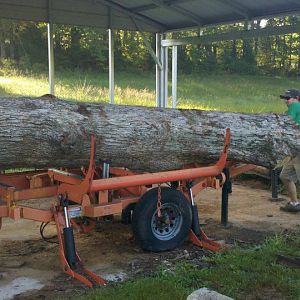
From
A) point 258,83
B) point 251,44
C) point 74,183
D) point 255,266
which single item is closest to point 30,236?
point 74,183

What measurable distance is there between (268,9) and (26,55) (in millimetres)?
11856

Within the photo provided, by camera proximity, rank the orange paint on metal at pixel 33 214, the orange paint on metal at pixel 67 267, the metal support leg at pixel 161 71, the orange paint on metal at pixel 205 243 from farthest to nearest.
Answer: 1. the metal support leg at pixel 161 71
2. the orange paint on metal at pixel 205 243
3. the orange paint on metal at pixel 33 214
4. the orange paint on metal at pixel 67 267

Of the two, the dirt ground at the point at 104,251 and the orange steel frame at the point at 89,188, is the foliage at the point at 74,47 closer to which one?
the dirt ground at the point at 104,251

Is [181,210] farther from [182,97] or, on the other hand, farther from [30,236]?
[182,97]

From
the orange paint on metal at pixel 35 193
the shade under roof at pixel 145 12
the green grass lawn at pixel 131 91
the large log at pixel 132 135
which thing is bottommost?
the orange paint on metal at pixel 35 193

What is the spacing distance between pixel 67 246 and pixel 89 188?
1.92 feet

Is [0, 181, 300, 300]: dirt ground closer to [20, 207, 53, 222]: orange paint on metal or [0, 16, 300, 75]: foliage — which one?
[20, 207, 53, 222]: orange paint on metal

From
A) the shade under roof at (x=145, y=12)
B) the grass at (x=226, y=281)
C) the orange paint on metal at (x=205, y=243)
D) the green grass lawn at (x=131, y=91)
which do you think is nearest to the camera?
the grass at (x=226, y=281)

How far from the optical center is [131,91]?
633 inches

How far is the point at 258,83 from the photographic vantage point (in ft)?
96.5

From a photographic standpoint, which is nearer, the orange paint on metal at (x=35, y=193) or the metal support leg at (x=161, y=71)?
the orange paint on metal at (x=35, y=193)

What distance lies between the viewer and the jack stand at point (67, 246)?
4.50 metres

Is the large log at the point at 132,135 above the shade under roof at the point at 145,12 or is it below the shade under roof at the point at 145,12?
below

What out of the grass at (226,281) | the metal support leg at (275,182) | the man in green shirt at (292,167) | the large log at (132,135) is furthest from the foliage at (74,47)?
the grass at (226,281)
